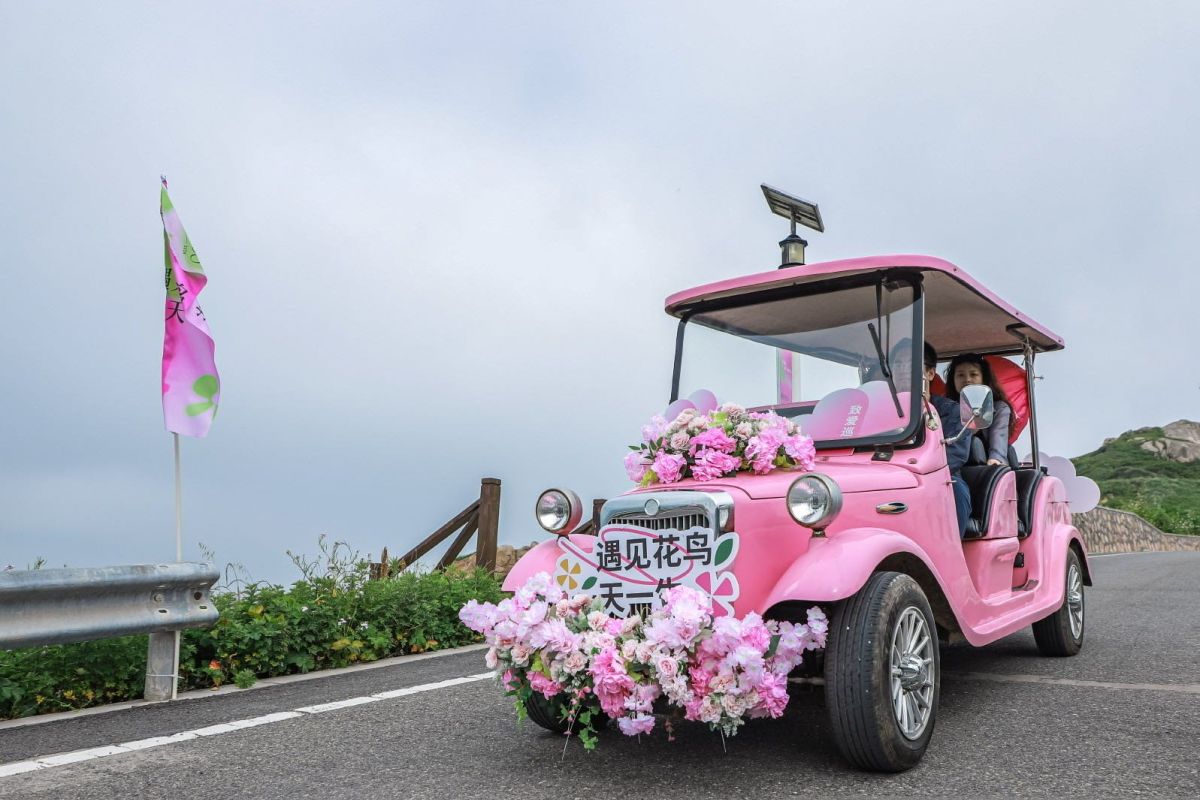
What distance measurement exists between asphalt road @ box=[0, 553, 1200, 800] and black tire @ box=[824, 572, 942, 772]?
0.40 ft

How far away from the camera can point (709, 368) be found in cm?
566

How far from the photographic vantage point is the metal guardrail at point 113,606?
5.09 meters

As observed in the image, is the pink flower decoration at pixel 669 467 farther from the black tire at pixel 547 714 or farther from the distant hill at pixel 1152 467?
the distant hill at pixel 1152 467

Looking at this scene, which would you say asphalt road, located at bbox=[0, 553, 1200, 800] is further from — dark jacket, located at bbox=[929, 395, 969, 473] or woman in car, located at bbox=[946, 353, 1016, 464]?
woman in car, located at bbox=[946, 353, 1016, 464]

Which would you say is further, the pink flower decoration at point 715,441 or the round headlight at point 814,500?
the pink flower decoration at point 715,441

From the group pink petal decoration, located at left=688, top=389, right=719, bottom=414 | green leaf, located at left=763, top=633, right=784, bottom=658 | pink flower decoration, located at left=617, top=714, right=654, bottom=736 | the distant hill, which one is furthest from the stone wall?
pink flower decoration, located at left=617, top=714, right=654, bottom=736

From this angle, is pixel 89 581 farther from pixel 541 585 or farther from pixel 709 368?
pixel 709 368

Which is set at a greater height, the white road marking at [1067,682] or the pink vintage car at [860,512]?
the pink vintage car at [860,512]

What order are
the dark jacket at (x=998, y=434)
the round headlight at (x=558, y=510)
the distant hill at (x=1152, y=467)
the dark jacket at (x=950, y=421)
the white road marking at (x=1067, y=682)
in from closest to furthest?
the round headlight at (x=558, y=510)
the white road marking at (x=1067, y=682)
the dark jacket at (x=950, y=421)
the dark jacket at (x=998, y=434)
the distant hill at (x=1152, y=467)

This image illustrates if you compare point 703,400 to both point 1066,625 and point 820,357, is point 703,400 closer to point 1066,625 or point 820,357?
point 820,357

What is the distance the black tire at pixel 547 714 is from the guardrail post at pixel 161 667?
2648 millimetres

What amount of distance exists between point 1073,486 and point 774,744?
16.1 feet

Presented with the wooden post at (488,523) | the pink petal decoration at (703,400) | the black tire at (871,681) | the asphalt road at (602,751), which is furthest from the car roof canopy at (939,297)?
the wooden post at (488,523)

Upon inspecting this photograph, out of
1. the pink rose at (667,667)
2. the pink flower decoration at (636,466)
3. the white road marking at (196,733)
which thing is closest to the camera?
the pink rose at (667,667)
